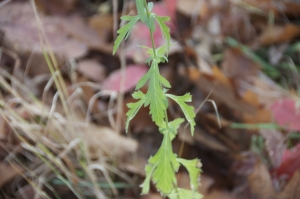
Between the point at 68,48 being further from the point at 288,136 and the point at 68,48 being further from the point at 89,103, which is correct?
the point at 288,136

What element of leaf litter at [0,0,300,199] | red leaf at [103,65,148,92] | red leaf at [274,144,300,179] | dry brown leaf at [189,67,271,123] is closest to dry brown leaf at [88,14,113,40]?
leaf litter at [0,0,300,199]

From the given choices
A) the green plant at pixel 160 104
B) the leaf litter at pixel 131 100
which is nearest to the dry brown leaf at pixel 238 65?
the leaf litter at pixel 131 100

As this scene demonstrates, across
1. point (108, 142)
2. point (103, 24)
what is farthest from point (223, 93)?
point (103, 24)

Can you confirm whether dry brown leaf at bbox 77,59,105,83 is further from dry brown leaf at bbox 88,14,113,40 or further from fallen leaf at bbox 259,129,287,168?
fallen leaf at bbox 259,129,287,168

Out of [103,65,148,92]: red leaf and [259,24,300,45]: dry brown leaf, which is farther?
[259,24,300,45]: dry brown leaf

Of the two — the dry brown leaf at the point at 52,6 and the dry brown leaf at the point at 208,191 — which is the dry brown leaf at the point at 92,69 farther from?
the dry brown leaf at the point at 208,191

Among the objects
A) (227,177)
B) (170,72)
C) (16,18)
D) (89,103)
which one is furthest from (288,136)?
(16,18)
